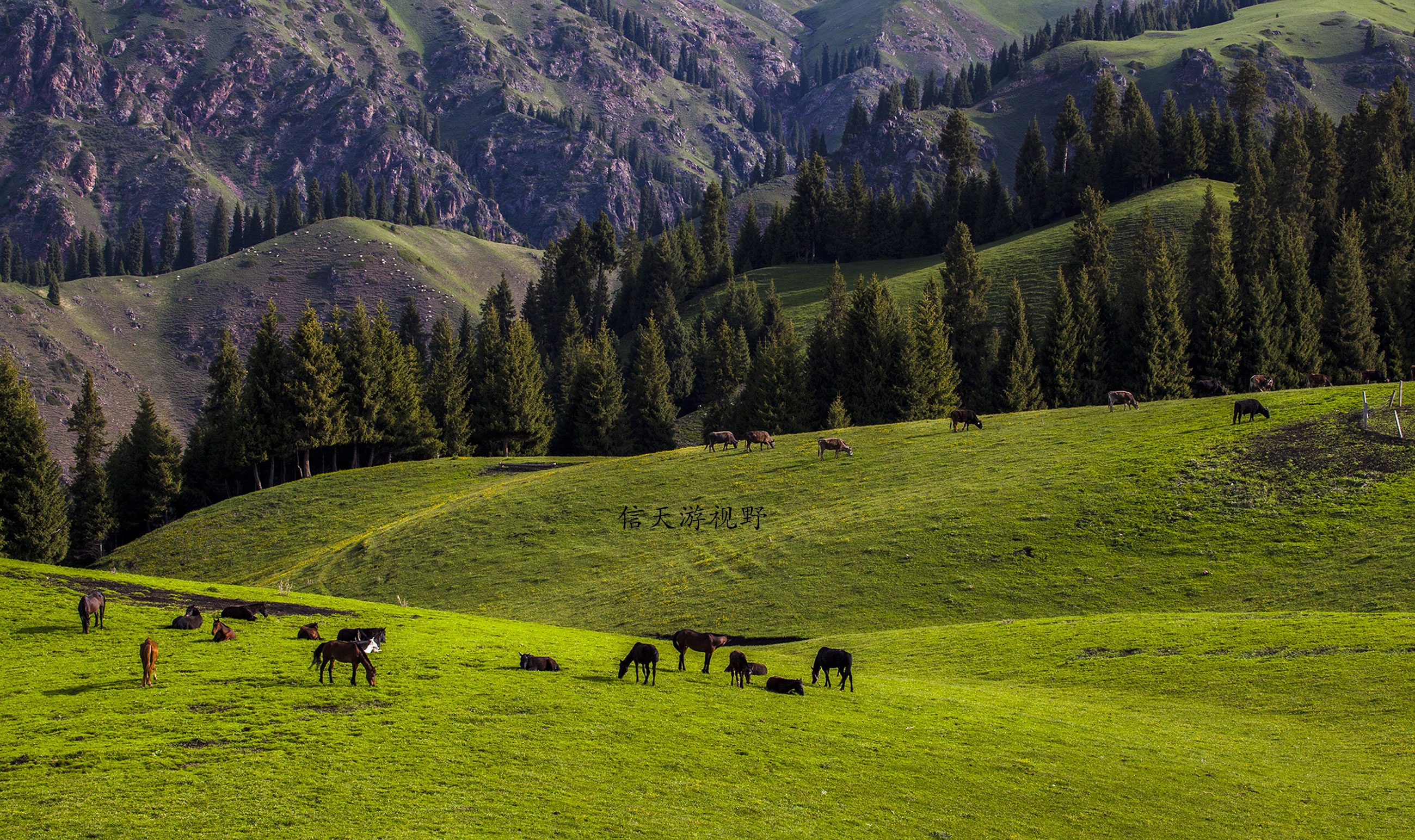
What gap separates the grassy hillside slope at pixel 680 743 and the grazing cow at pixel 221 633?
0.46 m

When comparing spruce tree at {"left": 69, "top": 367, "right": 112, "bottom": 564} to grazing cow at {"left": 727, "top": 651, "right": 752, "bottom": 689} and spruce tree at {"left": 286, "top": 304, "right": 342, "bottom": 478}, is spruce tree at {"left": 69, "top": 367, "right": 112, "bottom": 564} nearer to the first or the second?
spruce tree at {"left": 286, "top": 304, "right": 342, "bottom": 478}

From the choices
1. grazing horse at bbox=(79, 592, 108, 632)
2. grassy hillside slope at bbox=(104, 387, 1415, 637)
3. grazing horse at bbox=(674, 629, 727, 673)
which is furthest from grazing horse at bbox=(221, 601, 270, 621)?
grassy hillside slope at bbox=(104, 387, 1415, 637)

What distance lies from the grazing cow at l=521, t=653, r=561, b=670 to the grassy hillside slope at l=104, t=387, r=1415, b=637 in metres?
16.8

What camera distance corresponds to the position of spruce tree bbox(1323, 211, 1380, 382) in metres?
97.6

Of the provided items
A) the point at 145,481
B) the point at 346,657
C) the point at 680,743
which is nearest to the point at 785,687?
the point at 680,743

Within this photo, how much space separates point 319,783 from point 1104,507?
44238mm

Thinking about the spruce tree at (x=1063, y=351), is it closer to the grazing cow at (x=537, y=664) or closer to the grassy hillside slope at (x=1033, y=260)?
the grassy hillside slope at (x=1033, y=260)

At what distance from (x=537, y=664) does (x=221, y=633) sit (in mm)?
10618

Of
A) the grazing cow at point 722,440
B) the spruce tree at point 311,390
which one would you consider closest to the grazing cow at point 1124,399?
the grazing cow at point 722,440

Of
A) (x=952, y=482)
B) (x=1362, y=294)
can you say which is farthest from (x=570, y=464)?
(x=1362, y=294)

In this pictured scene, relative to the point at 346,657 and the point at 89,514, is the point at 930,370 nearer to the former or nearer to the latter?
the point at 346,657

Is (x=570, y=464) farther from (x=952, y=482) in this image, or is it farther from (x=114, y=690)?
(x=114, y=690)

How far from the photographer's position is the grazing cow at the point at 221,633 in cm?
2908

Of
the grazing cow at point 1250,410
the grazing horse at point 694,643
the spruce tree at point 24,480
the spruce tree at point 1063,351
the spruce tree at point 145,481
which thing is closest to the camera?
the grazing horse at point 694,643
